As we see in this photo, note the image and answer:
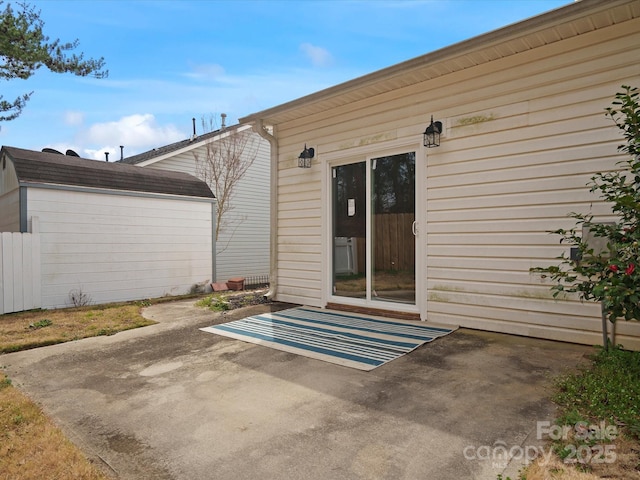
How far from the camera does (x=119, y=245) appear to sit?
7047mm

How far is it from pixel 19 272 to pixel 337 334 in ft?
17.4

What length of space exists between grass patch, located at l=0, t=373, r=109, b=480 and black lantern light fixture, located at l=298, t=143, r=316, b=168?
4.19m

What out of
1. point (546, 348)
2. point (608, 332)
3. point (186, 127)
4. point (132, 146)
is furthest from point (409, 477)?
point (132, 146)

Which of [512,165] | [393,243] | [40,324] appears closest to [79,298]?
[40,324]

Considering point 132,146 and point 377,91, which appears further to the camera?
point 132,146

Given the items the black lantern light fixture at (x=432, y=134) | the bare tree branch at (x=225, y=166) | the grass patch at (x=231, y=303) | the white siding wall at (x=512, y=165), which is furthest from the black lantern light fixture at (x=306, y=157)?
the bare tree branch at (x=225, y=166)

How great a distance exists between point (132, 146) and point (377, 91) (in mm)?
18820

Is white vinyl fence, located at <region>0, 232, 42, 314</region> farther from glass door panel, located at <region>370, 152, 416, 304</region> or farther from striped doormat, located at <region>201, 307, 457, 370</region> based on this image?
glass door panel, located at <region>370, 152, 416, 304</region>

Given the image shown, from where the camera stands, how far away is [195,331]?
4402 millimetres

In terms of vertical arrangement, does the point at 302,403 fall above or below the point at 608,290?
below

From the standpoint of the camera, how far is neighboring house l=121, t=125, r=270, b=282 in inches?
428

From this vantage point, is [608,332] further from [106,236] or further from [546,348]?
[106,236]

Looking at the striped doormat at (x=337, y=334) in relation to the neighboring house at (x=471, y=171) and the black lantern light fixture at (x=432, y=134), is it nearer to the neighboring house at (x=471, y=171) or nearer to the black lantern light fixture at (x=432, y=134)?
the neighboring house at (x=471, y=171)

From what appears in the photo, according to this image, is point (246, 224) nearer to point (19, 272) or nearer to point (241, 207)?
point (241, 207)
